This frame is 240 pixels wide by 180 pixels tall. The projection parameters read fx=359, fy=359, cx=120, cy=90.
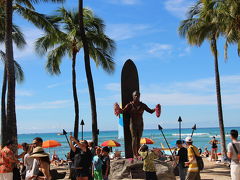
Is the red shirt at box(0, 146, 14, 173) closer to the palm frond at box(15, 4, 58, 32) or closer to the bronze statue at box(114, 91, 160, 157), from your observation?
the bronze statue at box(114, 91, 160, 157)

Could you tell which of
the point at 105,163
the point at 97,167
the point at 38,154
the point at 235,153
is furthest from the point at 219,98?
the point at 38,154

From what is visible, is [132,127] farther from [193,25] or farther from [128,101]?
[193,25]

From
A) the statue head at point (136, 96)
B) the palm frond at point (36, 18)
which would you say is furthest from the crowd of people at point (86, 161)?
the palm frond at point (36, 18)

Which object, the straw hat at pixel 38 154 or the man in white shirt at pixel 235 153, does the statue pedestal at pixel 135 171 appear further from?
the straw hat at pixel 38 154

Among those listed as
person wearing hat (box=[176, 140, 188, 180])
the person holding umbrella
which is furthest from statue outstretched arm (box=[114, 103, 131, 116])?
the person holding umbrella

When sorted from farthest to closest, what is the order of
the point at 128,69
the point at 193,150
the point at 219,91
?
the point at 219,91 → the point at 128,69 → the point at 193,150

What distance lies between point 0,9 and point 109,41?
6849 mm

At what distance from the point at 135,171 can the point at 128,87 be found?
306 centimetres

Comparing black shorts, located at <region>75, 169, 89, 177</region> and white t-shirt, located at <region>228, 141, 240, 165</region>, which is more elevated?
white t-shirt, located at <region>228, 141, 240, 165</region>

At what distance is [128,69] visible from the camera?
13.5 metres

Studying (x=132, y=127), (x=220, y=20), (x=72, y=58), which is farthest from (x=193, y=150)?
(x=72, y=58)

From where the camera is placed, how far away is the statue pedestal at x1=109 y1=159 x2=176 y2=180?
1208 centimetres

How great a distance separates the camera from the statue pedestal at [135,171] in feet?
39.6

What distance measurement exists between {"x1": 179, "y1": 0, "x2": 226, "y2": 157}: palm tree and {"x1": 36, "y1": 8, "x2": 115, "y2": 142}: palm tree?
471cm
